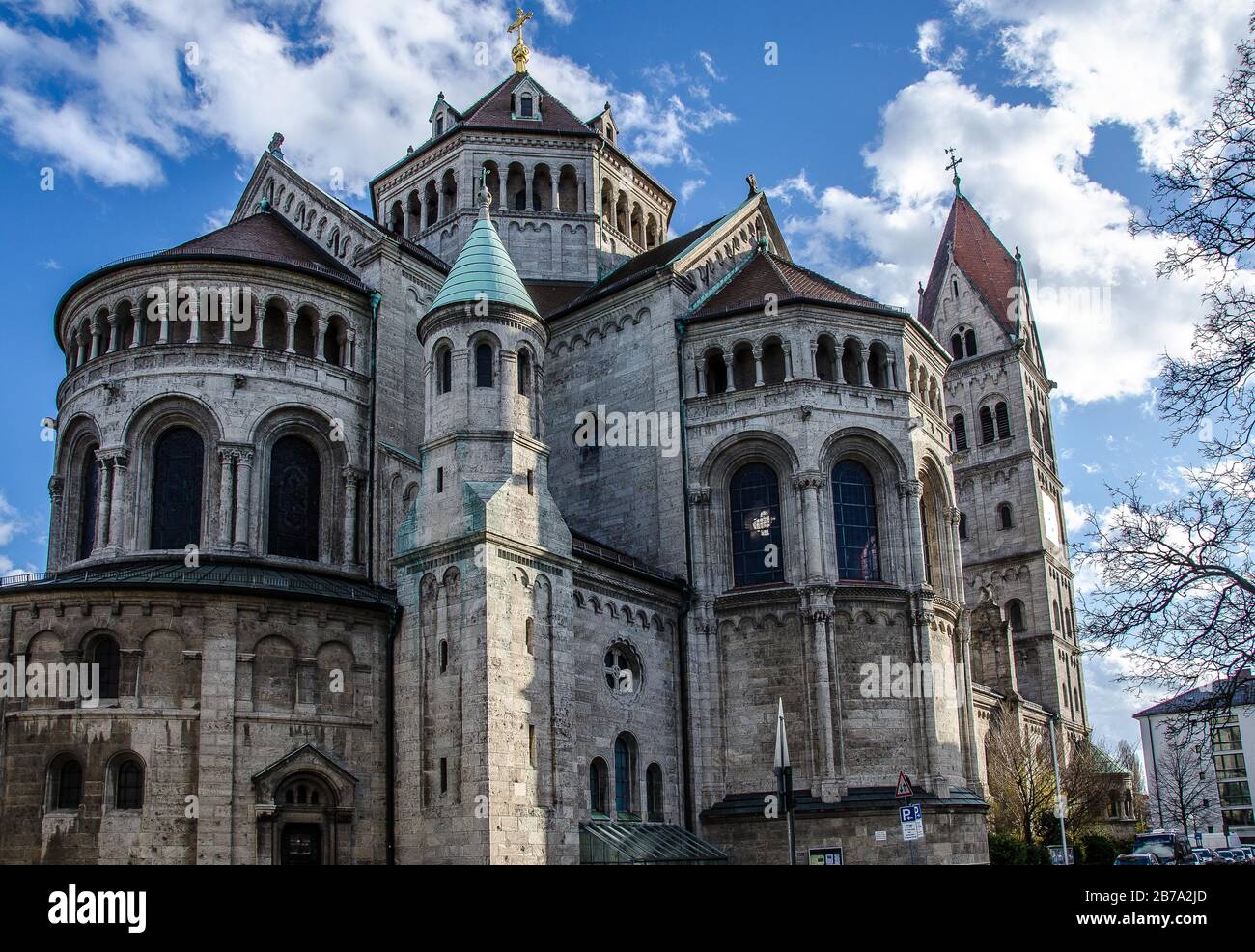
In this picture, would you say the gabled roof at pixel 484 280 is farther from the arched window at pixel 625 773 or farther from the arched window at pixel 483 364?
the arched window at pixel 625 773

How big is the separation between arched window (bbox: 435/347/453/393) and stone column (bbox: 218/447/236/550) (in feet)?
20.2

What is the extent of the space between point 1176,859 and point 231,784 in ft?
110

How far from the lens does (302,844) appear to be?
90.1ft

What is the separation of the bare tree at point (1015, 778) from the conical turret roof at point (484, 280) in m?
29.3

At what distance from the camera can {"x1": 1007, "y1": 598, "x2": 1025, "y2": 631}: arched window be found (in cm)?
6538

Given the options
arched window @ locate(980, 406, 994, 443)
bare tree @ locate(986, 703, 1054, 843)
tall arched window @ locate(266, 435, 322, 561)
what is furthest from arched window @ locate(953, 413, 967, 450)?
tall arched window @ locate(266, 435, 322, 561)

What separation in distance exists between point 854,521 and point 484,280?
13692 millimetres

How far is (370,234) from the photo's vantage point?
123 ft

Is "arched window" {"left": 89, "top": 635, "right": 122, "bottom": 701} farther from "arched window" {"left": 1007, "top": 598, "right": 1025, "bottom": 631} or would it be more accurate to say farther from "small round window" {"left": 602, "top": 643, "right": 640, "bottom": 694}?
"arched window" {"left": 1007, "top": 598, "right": 1025, "bottom": 631}

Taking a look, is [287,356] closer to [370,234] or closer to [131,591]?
[370,234]

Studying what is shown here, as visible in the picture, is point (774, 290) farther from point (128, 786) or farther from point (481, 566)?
point (128, 786)

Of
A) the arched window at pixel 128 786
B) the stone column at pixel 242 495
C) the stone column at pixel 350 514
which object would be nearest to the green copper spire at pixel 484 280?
the stone column at pixel 350 514
